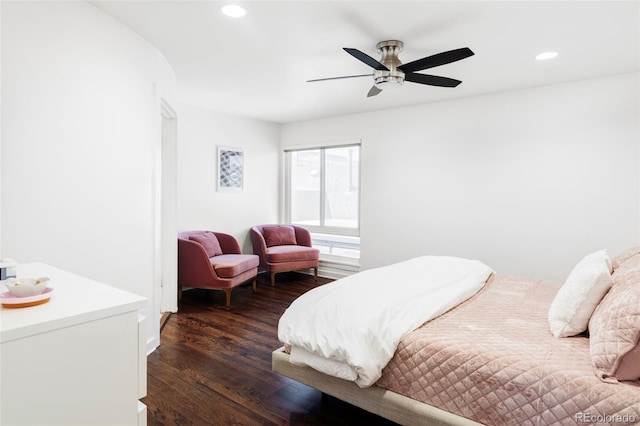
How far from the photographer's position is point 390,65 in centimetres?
291

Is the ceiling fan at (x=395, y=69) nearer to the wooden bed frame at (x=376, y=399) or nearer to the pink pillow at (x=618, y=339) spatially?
the pink pillow at (x=618, y=339)

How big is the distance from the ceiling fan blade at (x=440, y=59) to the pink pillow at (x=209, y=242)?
10.2ft

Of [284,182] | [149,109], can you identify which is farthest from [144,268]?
[284,182]

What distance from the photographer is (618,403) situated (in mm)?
1281

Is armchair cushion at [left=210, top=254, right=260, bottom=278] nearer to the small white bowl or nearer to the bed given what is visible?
the bed

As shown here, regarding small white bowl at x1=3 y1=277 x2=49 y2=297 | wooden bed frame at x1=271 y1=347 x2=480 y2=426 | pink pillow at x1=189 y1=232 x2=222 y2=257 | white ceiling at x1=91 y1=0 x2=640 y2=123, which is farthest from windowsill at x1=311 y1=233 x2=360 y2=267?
small white bowl at x1=3 y1=277 x2=49 y2=297

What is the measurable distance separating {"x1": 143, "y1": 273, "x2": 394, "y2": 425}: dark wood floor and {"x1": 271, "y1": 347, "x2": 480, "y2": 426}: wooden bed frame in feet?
0.79

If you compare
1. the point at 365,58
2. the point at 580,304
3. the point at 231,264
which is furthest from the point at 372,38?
the point at 231,264

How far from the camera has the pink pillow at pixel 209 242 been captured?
14.8 feet

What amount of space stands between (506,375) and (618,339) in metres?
0.43

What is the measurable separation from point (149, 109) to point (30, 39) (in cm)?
97

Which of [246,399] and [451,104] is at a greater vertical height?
[451,104]

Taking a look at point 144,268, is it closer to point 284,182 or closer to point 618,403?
point 618,403

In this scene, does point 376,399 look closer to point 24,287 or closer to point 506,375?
point 506,375
